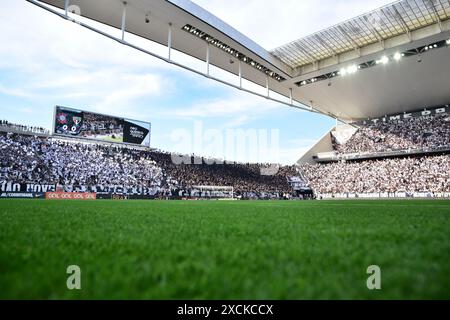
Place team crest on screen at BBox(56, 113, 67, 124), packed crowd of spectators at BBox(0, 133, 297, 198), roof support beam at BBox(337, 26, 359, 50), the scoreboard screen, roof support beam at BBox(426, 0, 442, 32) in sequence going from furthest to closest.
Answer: the scoreboard screen → team crest on screen at BBox(56, 113, 67, 124) → packed crowd of spectators at BBox(0, 133, 297, 198) → roof support beam at BBox(337, 26, 359, 50) → roof support beam at BBox(426, 0, 442, 32)

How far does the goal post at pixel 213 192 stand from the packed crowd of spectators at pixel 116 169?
3.07 feet

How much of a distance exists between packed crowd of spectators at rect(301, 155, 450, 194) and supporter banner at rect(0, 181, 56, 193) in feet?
117

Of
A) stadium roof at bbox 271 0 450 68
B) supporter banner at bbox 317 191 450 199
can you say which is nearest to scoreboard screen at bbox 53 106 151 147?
stadium roof at bbox 271 0 450 68

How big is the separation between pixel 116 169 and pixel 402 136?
3940cm

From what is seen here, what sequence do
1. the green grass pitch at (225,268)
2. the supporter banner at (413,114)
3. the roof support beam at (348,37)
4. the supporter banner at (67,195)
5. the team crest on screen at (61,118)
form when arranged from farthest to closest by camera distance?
the supporter banner at (413,114), the team crest on screen at (61,118), the supporter banner at (67,195), the roof support beam at (348,37), the green grass pitch at (225,268)

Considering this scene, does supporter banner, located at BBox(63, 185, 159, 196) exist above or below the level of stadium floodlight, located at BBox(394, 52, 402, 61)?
below

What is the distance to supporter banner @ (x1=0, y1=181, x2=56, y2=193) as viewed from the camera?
25.0 m

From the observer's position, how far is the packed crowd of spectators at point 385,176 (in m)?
34.4

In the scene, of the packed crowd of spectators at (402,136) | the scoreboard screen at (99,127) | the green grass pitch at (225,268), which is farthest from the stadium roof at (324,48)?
the green grass pitch at (225,268)

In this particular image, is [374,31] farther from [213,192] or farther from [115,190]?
[115,190]

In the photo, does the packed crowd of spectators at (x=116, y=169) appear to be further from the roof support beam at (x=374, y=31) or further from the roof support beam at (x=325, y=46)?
the roof support beam at (x=374, y=31)

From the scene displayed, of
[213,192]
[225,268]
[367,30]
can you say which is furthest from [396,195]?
[225,268]

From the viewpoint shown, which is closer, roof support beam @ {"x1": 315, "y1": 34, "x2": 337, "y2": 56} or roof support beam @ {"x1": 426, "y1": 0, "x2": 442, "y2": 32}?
roof support beam @ {"x1": 426, "y1": 0, "x2": 442, "y2": 32}

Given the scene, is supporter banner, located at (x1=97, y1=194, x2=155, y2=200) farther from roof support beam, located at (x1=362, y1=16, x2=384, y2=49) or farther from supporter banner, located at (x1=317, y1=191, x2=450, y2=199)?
roof support beam, located at (x1=362, y1=16, x2=384, y2=49)
